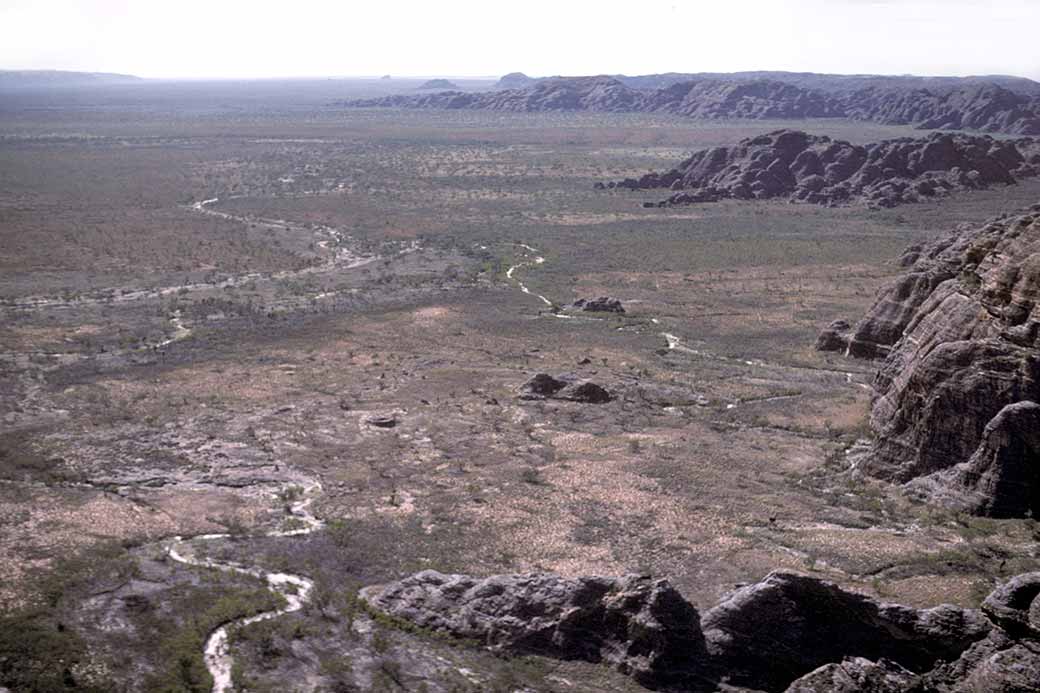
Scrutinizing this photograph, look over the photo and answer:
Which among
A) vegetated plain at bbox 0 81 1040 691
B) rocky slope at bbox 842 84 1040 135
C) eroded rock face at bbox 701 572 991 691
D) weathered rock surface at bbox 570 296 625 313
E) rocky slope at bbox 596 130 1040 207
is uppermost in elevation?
rocky slope at bbox 842 84 1040 135

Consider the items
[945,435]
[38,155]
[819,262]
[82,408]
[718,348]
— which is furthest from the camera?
[38,155]

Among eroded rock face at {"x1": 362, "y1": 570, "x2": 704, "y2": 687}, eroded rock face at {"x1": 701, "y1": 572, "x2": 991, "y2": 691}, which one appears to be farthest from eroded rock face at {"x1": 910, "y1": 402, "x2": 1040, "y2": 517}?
eroded rock face at {"x1": 362, "y1": 570, "x2": 704, "y2": 687}

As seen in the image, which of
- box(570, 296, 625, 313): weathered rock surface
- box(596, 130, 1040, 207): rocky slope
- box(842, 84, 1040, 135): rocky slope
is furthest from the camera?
box(842, 84, 1040, 135): rocky slope

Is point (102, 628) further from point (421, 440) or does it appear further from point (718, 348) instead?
point (718, 348)

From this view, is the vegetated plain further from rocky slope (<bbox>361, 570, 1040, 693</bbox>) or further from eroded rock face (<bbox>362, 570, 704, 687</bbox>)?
rocky slope (<bbox>361, 570, 1040, 693</bbox>)

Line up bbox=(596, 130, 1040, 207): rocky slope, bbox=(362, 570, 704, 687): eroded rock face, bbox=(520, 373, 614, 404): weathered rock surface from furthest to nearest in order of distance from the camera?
bbox=(596, 130, 1040, 207): rocky slope, bbox=(520, 373, 614, 404): weathered rock surface, bbox=(362, 570, 704, 687): eroded rock face

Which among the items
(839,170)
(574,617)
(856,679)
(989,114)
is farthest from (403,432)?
(989,114)

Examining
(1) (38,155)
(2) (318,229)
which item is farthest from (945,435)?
(1) (38,155)
